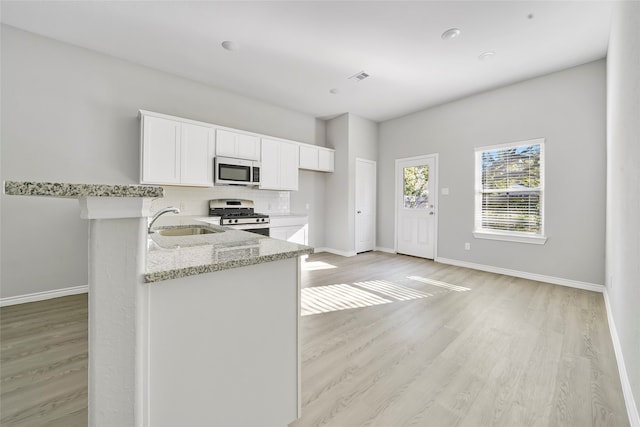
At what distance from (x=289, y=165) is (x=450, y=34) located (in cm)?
301

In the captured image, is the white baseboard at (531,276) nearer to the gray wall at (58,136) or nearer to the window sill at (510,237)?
the window sill at (510,237)

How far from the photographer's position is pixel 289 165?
4.90 m

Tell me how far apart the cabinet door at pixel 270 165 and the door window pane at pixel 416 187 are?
8.89 feet

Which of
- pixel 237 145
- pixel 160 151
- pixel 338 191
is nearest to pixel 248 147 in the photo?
pixel 237 145

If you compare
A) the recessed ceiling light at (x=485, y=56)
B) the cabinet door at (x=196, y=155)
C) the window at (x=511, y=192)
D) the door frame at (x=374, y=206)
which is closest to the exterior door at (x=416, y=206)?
the door frame at (x=374, y=206)

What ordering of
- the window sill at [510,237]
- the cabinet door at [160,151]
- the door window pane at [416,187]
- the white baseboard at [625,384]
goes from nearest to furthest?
the white baseboard at [625,384] → the cabinet door at [160,151] → the window sill at [510,237] → the door window pane at [416,187]

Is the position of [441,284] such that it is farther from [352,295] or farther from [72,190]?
[72,190]

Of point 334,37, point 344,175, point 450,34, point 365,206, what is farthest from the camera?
point 365,206

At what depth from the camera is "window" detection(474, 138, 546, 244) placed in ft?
12.8

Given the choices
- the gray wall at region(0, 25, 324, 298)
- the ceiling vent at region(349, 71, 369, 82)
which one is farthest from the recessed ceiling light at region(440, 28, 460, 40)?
the gray wall at region(0, 25, 324, 298)

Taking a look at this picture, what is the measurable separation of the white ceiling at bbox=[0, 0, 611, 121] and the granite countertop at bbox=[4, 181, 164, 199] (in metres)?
2.57

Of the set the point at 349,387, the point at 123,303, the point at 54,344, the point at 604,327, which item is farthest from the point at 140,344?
the point at 604,327

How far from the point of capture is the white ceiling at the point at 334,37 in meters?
2.58

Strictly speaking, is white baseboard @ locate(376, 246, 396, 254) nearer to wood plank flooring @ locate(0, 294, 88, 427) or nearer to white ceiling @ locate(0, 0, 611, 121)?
white ceiling @ locate(0, 0, 611, 121)
